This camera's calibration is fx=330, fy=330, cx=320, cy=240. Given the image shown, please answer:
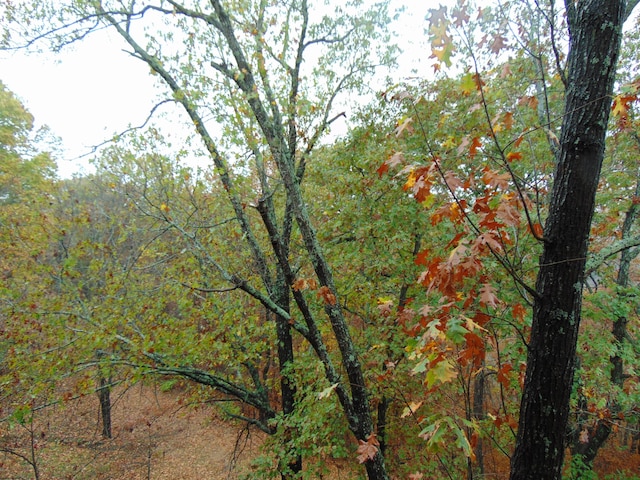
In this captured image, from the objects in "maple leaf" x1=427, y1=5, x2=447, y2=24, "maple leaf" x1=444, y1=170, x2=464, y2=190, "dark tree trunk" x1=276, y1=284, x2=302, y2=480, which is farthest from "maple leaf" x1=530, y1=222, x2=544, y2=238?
"dark tree trunk" x1=276, y1=284, x2=302, y2=480

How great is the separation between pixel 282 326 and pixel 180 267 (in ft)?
7.20

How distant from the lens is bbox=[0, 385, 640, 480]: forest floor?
9808 mm

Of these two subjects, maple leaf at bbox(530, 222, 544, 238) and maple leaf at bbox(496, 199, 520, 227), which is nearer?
maple leaf at bbox(530, 222, 544, 238)

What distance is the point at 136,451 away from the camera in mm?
12055

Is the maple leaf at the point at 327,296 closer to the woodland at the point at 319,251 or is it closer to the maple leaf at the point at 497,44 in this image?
the woodland at the point at 319,251

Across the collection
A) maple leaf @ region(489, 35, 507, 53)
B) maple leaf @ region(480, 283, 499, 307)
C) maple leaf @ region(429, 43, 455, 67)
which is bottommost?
maple leaf @ region(480, 283, 499, 307)

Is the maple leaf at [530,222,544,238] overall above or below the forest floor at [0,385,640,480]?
above

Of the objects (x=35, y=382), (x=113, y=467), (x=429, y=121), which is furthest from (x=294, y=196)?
(x=113, y=467)

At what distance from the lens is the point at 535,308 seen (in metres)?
1.86

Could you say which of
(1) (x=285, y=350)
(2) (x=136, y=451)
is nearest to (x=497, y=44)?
(1) (x=285, y=350)

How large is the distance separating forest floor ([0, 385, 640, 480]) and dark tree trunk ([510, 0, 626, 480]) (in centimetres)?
866

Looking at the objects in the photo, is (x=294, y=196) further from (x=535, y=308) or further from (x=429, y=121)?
(x=429, y=121)

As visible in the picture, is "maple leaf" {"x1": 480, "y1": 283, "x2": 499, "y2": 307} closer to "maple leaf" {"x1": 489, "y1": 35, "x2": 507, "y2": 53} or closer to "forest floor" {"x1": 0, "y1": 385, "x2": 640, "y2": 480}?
"maple leaf" {"x1": 489, "y1": 35, "x2": 507, "y2": 53}

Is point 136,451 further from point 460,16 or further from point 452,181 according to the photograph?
point 460,16
